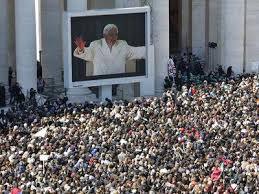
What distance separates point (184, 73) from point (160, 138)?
823 inches

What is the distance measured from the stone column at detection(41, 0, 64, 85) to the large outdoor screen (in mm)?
5782

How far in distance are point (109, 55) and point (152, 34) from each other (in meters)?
3.96

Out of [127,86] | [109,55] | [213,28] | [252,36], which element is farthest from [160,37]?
[213,28]

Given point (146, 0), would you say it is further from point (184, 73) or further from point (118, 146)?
point (118, 146)

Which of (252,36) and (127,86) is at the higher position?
(252,36)

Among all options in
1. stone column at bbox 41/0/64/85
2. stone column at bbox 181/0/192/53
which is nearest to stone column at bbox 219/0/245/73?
stone column at bbox 181/0/192/53

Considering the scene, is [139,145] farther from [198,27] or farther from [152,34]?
[198,27]

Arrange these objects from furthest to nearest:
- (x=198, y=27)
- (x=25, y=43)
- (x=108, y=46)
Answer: (x=198, y=27) → (x=108, y=46) → (x=25, y=43)

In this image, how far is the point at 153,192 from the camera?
30.4 m

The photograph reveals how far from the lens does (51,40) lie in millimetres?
56594

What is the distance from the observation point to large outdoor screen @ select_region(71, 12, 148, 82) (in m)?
50.3

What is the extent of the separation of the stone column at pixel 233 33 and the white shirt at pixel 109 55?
348 inches

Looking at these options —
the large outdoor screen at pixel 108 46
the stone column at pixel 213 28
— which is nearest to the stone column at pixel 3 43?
the large outdoor screen at pixel 108 46

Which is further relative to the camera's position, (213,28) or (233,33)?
(213,28)
